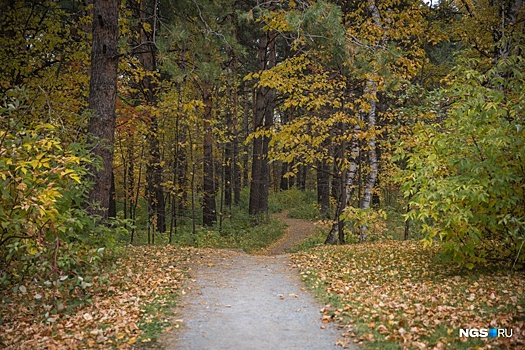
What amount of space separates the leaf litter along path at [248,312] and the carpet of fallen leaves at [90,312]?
52cm

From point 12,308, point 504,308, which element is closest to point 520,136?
point 504,308

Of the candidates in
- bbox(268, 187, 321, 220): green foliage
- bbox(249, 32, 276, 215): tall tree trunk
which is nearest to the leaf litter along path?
bbox(249, 32, 276, 215): tall tree trunk

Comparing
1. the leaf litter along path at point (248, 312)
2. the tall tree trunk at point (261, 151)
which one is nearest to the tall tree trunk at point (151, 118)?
the tall tree trunk at point (261, 151)

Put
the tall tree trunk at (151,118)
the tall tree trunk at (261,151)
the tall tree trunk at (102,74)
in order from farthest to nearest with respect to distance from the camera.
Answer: the tall tree trunk at (261,151) → the tall tree trunk at (151,118) → the tall tree trunk at (102,74)

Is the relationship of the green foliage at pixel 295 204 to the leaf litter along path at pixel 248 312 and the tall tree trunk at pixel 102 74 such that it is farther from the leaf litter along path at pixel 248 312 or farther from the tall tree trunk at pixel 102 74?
the tall tree trunk at pixel 102 74

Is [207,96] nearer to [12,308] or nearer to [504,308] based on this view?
[12,308]

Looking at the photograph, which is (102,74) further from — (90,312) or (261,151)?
(261,151)

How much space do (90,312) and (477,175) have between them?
5.97 meters

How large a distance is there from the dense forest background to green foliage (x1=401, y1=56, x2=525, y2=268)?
0.09ft

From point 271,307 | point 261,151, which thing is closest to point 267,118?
point 261,151

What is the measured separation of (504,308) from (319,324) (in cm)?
229

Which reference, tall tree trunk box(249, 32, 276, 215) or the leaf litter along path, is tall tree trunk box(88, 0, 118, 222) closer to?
the leaf litter along path

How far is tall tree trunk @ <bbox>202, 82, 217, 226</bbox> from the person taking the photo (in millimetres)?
16281

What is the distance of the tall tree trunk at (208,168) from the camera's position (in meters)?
16.3
